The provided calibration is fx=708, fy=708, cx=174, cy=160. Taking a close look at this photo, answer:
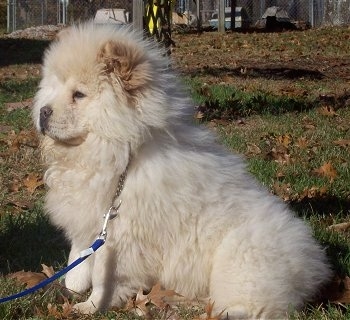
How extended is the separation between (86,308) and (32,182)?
2600mm

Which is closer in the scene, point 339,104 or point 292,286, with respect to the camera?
point 292,286

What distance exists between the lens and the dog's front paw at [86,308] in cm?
378

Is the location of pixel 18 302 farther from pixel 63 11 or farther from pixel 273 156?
pixel 63 11

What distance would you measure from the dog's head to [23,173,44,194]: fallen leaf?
2.43 m

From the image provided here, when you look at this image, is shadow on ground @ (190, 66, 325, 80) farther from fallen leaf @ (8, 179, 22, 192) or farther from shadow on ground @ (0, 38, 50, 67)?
fallen leaf @ (8, 179, 22, 192)

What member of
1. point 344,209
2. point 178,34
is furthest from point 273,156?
point 178,34

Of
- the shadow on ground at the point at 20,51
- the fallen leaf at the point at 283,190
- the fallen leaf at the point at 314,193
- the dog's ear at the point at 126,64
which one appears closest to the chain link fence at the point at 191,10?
the shadow on ground at the point at 20,51

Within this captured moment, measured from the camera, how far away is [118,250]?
12.2 feet

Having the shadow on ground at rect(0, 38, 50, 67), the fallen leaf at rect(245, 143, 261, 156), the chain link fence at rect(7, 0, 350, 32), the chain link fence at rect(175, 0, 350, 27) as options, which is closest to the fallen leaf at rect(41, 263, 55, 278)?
the fallen leaf at rect(245, 143, 261, 156)

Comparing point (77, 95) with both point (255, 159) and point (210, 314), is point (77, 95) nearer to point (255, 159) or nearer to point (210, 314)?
point (210, 314)

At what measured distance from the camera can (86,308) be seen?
12.5ft

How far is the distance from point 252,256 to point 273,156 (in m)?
3.51

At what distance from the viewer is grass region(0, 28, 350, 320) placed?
4.00m

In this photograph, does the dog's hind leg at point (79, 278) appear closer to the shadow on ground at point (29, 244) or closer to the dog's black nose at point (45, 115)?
the shadow on ground at point (29, 244)
